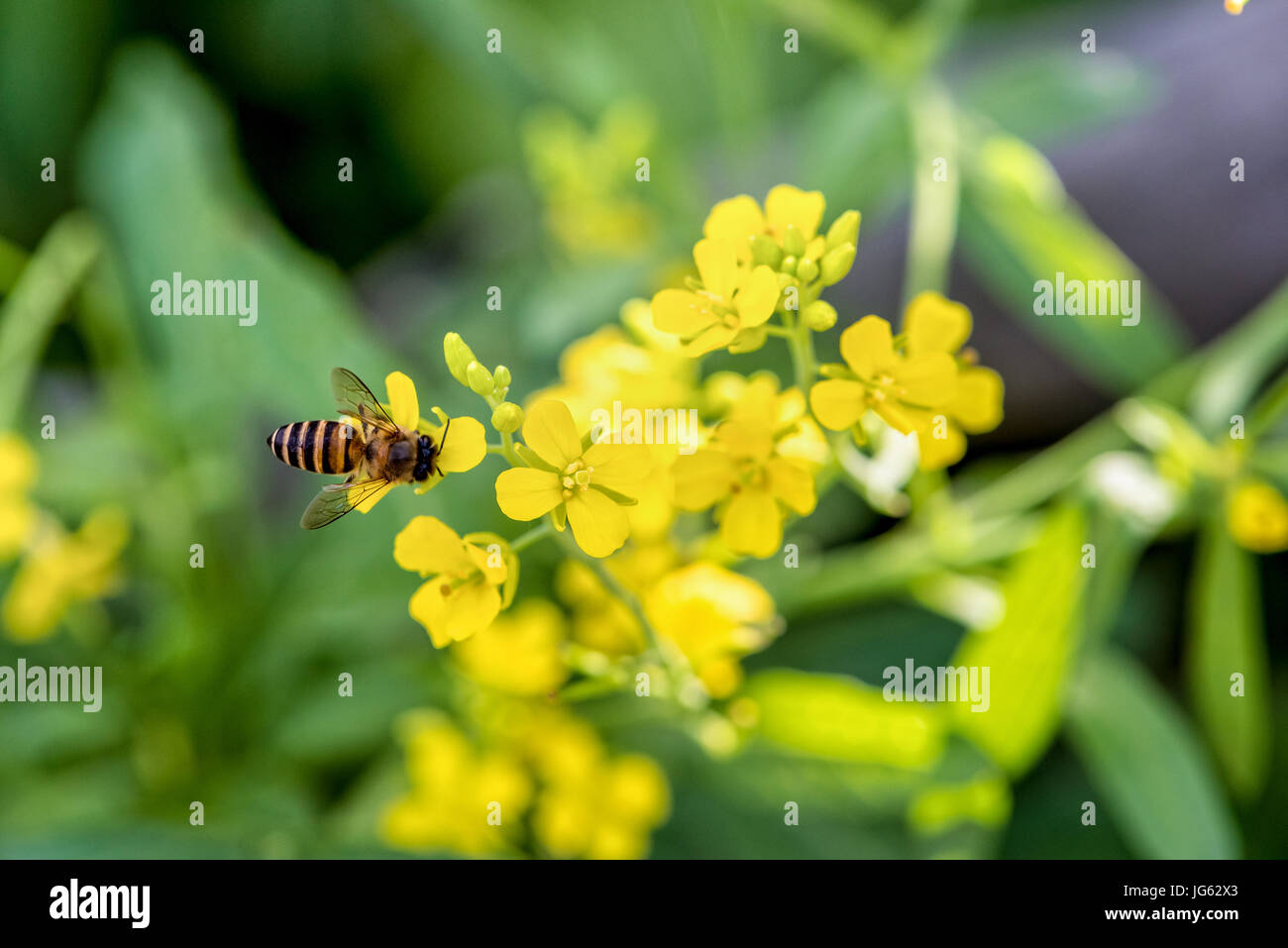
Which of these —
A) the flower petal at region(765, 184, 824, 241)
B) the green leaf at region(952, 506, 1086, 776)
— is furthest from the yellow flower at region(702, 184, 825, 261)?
the green leaf at region(952, 506, 1086, 776)

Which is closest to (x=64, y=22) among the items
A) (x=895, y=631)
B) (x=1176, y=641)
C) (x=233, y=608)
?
(x=233, y=608)

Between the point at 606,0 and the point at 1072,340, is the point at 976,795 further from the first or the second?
the point at 606,0

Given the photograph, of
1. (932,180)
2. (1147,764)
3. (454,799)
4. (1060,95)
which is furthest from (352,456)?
(1060,95)

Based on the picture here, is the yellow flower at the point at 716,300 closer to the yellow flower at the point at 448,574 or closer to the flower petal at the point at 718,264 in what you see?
the flower petal at the point at 718,264

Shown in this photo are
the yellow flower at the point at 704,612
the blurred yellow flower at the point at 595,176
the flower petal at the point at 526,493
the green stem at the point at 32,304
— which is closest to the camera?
the flower petal at the point at 526,493

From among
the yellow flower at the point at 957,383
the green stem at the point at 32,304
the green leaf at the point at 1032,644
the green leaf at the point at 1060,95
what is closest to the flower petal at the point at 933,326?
the yellow flower at the point at 957,383

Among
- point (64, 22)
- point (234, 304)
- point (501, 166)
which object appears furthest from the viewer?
point (501, 166)
